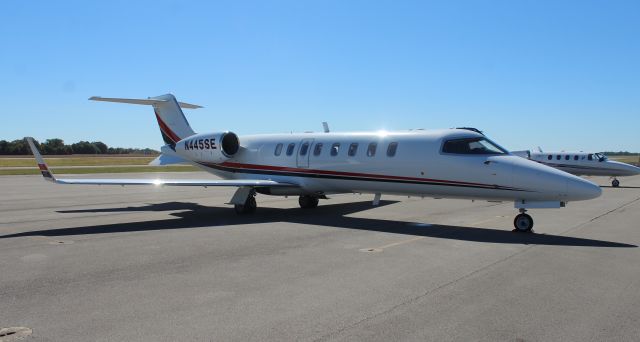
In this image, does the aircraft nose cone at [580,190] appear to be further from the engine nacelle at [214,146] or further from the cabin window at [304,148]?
the engine nacelle at [214,146]

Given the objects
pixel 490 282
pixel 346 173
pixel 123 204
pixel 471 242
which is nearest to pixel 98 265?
pixel 490 282

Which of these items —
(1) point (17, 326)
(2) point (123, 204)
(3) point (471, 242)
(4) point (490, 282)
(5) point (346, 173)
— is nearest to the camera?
(1) point (17, 326)

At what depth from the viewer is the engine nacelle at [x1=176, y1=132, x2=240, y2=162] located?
671 inches

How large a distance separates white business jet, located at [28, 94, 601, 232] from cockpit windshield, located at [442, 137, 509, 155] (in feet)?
0.07

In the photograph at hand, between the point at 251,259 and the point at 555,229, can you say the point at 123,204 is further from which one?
the point at 555,229

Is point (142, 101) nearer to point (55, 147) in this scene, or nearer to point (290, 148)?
point (290, 148)

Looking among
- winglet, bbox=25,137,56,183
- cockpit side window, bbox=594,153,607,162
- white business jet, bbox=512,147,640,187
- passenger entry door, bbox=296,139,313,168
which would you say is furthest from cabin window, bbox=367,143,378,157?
cockpit side window, bbox=594,153,607,162

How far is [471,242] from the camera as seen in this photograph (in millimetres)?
9555

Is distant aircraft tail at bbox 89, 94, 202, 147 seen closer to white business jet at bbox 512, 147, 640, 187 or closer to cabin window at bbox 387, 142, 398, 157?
cabin window at bbox 387, 142, 398, 157

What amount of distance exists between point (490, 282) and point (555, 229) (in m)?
5.84

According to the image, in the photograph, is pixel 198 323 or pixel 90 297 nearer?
pixel 198 323

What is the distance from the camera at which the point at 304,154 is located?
15.1 meters

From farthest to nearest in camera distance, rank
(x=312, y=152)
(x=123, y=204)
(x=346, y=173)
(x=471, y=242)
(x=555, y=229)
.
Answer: (x=123, y=204) < (x=312, y=152) < (x=346, y=173) < (x=555, y=229) < (x=471, y=242)

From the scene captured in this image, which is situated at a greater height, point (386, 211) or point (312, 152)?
point (312, 152)
